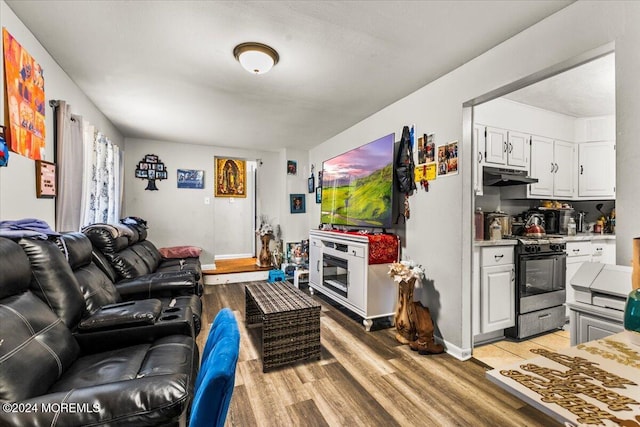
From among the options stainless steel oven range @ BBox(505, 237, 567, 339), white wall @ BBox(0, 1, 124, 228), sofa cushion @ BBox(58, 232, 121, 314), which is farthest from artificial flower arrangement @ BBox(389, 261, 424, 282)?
white wall @ BBox(0, 1, 124, 228)

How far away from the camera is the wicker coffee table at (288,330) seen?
215 centimetres

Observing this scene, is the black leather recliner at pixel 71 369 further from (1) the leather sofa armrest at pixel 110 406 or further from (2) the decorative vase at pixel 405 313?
(2) the decorative vase at pixel 405 313

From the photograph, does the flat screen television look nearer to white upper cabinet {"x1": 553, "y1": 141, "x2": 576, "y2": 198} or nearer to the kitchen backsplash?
the kitchen backsplash

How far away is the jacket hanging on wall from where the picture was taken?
9.34 ft

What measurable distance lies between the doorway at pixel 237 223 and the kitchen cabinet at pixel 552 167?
4.97m

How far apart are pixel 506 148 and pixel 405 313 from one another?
7.06 ft

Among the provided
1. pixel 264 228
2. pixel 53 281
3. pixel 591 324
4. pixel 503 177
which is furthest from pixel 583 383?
pixel 264 228

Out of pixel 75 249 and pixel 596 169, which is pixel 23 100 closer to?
pixel 75 249

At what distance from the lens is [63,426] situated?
2.56 ft

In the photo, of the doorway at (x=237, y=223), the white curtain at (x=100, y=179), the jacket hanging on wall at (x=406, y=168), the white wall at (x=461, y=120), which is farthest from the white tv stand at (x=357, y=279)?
the doorway at (x=237, y=223)

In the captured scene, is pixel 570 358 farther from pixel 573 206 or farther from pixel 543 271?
pixel 573 206

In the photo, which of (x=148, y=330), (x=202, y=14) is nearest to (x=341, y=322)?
(x=148, y=330)

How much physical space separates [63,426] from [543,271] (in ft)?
11.5

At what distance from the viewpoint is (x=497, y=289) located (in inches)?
101
